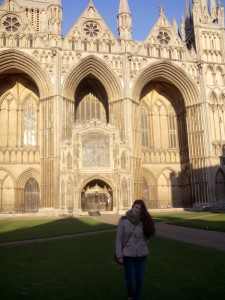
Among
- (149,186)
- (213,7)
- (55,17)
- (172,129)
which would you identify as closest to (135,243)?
(149,186)

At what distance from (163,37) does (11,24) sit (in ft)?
63.4

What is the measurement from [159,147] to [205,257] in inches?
1343

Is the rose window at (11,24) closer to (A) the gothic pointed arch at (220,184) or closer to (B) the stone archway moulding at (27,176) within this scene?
(B) the stone archway moulding at (27,176)

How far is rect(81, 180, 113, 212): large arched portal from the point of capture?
116 ft

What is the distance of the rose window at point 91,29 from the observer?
4025cm

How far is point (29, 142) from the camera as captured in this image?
40000 millimetres

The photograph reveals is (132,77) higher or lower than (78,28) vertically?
lower

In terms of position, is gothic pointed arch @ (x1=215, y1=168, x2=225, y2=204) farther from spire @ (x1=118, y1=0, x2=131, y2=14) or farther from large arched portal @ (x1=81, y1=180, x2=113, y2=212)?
spire @ (x1=118, y1=0, x2=131, y2=14)

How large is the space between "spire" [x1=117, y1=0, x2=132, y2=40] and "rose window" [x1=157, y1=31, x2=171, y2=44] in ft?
15.4

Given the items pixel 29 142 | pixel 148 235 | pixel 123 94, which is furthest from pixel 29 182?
pixel 148 235

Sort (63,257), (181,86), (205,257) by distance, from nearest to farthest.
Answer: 1. (205,257)
2. (63,257)
3. (181,86)

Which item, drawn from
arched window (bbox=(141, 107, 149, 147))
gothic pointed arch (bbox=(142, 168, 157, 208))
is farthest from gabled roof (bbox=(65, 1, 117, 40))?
gothic pointed arch (bbox=(142, 168, 157, 208))

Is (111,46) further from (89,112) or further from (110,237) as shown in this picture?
(110,237)

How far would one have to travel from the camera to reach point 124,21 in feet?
131
